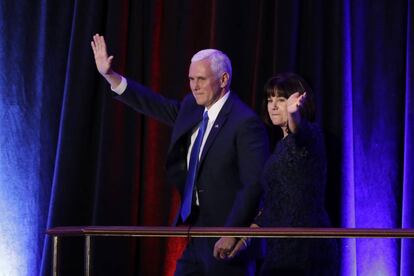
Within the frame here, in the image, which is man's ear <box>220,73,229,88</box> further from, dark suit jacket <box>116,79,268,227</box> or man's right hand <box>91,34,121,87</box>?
man's right hand <box>91,34,121,87</box>

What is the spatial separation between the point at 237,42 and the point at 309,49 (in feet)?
1.20

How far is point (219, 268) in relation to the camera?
3047 mm

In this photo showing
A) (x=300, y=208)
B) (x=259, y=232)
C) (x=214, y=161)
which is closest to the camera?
(x=259, y=232)

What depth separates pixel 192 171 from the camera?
3.18m

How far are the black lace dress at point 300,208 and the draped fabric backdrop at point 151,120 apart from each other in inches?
24.6

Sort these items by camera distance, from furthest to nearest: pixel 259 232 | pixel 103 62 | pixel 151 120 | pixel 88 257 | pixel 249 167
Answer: pixel 151 120, pixel 103 62, pixel 249 167, pixel 88 257, pixel 259 232

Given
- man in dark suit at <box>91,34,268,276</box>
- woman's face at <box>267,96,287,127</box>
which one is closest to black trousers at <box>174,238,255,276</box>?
man in dark suit at <box>91,34,268,276</box>

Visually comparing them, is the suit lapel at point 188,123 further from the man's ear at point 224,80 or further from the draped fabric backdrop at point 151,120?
the draped fabric backdrop at point 151,120

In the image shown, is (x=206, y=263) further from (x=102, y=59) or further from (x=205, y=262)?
(x=102, y=59)

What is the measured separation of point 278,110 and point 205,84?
334mm

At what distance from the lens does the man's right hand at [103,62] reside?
335 centimetres

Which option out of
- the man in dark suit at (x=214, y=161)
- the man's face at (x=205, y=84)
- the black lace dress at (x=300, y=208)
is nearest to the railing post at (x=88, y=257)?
the man in dark suit at (x=214, y=161)

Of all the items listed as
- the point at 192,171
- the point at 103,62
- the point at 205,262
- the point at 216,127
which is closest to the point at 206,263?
the point at 205,262

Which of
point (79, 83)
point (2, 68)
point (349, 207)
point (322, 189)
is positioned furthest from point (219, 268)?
point (2, 68)
